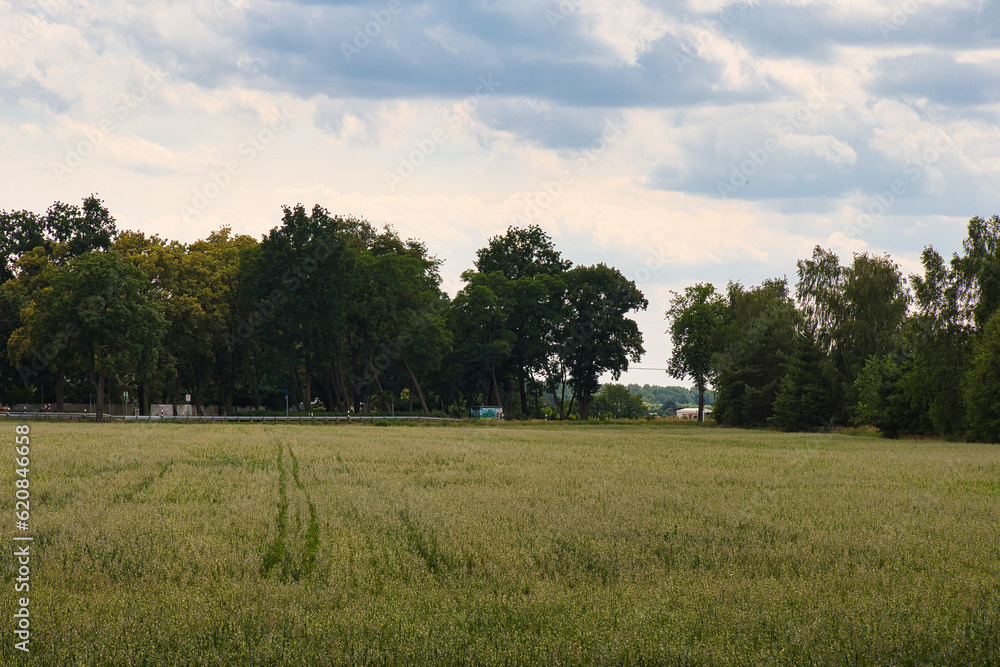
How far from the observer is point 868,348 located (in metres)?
74.5

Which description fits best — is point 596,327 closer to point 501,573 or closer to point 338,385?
point 338,385

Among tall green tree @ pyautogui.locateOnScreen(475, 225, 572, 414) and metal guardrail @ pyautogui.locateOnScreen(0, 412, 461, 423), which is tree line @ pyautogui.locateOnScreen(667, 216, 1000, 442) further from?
metal guardrail @ pyautogui.locateOnScreen(0, 412, 461, 423)

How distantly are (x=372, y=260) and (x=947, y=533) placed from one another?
80.3 meters

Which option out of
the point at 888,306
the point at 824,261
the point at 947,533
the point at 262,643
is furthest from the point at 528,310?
the point at 262,643

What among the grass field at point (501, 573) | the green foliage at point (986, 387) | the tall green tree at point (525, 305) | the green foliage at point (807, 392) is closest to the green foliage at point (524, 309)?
the tall green tree at point (525, 305)

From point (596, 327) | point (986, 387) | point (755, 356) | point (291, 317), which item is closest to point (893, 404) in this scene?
point (986, 387)

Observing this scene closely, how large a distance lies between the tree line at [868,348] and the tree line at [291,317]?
17514 millimetres

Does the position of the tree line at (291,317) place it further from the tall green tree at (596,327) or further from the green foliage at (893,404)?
the green foliage at (893,404)

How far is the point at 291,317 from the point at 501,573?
7434cm

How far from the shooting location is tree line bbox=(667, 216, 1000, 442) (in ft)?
196

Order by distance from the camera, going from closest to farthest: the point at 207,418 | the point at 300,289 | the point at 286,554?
the point at 286,554 < the point at 207,418 < the point at 300,289

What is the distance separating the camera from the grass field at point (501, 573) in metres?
8.61

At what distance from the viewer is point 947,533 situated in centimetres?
1514

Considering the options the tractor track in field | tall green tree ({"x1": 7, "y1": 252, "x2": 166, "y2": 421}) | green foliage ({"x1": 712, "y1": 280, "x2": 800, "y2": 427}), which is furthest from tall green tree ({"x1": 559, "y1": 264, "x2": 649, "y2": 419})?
the tractor track in field
